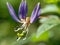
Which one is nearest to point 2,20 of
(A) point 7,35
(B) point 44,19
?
(A) point 7,35

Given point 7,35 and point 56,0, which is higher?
point 56,0

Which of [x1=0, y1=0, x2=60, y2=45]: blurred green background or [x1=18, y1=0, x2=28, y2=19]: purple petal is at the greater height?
[x1=18, y1=0, x2=28, y2=19]: purple petal

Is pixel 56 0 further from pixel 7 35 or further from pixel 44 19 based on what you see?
pixel 7 35

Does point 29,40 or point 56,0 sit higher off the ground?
point 56,0

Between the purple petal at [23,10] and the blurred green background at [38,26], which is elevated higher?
the purple petal at [23,10]

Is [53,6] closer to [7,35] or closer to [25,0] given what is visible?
[25,0]

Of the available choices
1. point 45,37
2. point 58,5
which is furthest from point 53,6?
point 45,37
